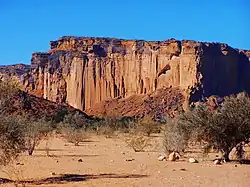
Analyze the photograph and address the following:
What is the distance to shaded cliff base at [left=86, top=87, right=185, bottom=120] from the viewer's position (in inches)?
3944

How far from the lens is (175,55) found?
122 metres

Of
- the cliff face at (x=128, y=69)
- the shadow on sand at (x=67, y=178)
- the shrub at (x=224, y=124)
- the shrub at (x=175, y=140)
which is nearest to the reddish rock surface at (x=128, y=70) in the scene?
the cliff face at (x=128, y=69)

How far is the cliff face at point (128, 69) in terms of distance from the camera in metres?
119

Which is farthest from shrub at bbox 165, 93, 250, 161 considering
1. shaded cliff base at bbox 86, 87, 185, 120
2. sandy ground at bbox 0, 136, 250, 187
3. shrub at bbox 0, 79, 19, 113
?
shaded cliff base at bbox 86, 87, 185, 120

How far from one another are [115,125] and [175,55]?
5793 centimetres

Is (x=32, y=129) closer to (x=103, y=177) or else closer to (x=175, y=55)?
(x=103, y=177)

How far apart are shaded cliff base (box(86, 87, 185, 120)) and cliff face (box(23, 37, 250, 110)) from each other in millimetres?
3751

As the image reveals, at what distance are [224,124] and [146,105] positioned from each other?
8426 centimetres

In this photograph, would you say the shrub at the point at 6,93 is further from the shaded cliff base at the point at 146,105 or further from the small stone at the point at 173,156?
the shaded cliff base at the point at 146,105

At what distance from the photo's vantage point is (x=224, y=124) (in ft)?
74.0

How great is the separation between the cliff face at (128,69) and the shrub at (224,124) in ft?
290

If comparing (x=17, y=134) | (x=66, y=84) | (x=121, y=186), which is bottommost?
(x=121, y=186)

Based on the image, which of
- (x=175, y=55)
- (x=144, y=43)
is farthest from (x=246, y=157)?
(x=144, y=43)

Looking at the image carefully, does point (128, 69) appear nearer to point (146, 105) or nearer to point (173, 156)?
point (146, 105)
